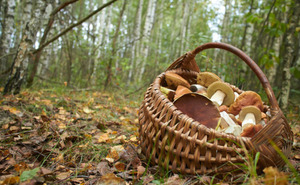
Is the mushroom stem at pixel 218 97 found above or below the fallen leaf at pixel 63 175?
above

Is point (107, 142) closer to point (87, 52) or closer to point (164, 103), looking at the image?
point (164, 103)

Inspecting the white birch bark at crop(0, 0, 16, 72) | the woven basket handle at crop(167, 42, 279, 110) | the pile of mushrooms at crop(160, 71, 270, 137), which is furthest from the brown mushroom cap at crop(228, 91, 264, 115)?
the white birch bark at crop(0, 0, 16, 72)

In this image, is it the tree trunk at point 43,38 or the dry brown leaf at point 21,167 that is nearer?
the dry brown leaf at point 21,167

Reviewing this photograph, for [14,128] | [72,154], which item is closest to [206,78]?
[72,154]

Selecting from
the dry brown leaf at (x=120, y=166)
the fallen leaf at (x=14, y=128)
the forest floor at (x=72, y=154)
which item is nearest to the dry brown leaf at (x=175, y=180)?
the forest floor at (x=72, y=154)

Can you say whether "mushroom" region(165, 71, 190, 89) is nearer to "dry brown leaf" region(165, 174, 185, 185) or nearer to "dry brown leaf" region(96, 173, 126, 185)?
"dry brown leaf" region(165, 174, 185, 185)

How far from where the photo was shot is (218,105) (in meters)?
1.90

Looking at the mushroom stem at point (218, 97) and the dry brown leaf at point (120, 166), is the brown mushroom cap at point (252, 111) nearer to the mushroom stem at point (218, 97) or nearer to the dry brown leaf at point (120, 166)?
the mushroom stem at point (218, 97)

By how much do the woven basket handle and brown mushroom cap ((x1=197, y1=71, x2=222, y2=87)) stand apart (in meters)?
0.20

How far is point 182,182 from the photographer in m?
1.26

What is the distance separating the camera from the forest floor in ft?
4.21

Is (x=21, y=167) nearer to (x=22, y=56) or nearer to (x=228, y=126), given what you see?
(x=228, y=126)

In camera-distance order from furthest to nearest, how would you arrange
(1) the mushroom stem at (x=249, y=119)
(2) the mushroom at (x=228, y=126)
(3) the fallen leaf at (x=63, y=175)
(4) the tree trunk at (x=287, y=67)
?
1. (4) the tree trunk at (x=287, y=67)
2. (1) the mushroom stem at (x=249, y=119)
3. (2) the mushroom at (x=228, y=126)
4. (3) the fallen leaf at (x=63, y=175)

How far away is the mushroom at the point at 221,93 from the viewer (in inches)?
78.1
